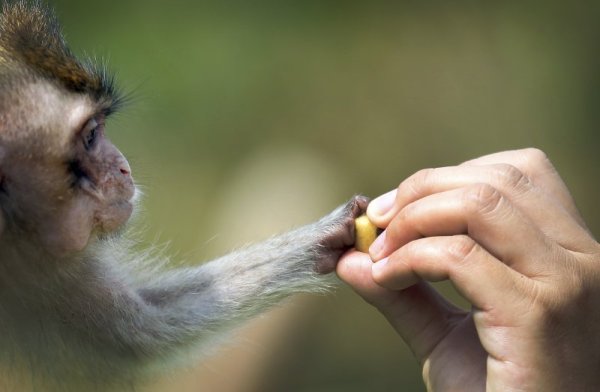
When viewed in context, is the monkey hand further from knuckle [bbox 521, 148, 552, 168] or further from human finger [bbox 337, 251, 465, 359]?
knuckle [bbox 521, 148, 552, 168]

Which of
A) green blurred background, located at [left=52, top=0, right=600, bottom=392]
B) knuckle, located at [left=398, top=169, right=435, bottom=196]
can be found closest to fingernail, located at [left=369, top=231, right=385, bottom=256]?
knuckle, located at [left=398, top=169, right=435, bottom=196]

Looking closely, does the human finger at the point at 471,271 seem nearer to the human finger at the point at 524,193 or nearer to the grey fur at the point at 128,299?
the human finger at the point at 524,193

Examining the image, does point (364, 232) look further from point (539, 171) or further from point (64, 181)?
point (64, 181)

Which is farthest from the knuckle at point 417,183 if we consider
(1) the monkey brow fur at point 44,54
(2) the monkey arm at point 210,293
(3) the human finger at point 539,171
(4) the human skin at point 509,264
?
(1) the monkey brow fur at point 44,54

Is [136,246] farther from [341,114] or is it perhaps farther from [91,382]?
[341,114]

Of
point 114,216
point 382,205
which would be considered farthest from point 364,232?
point 114,216

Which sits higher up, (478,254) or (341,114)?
(341,114)

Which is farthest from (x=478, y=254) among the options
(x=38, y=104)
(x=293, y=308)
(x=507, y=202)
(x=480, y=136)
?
(x=480, y=136)
